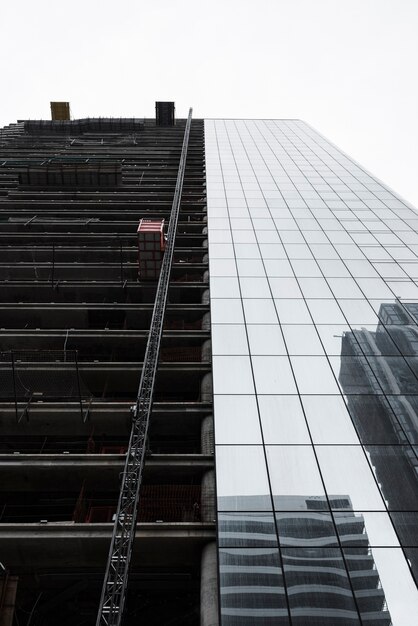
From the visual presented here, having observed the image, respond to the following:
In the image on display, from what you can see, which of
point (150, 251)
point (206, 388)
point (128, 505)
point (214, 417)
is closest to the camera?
point (128, 505)

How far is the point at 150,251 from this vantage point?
25.5 m

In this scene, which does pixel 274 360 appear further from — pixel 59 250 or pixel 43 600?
pixel 59 250

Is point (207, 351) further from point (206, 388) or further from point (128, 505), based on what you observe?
point (128, 505)

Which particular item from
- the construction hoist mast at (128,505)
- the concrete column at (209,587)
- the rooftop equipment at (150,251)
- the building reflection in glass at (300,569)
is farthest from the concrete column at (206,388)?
the rooftop equipment at (150,251)

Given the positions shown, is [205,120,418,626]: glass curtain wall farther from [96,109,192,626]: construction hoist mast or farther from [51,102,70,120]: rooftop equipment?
[51,102,70,120]: rooftop equipment

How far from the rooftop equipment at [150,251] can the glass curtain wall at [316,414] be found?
324 cm

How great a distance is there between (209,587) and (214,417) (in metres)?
5.43

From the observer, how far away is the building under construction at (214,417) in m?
11.5

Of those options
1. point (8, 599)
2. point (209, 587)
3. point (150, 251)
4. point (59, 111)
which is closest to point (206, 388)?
point (209, 587)

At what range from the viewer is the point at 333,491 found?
42.4ft

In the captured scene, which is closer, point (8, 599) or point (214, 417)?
point (8, 599)

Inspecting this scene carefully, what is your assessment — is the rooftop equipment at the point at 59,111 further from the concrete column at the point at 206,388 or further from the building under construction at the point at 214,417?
the concrete column at the point at 206,388

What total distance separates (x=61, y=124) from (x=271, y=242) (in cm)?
4957

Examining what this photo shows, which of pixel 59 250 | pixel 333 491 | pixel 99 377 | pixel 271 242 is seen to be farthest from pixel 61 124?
pixel 333 491
